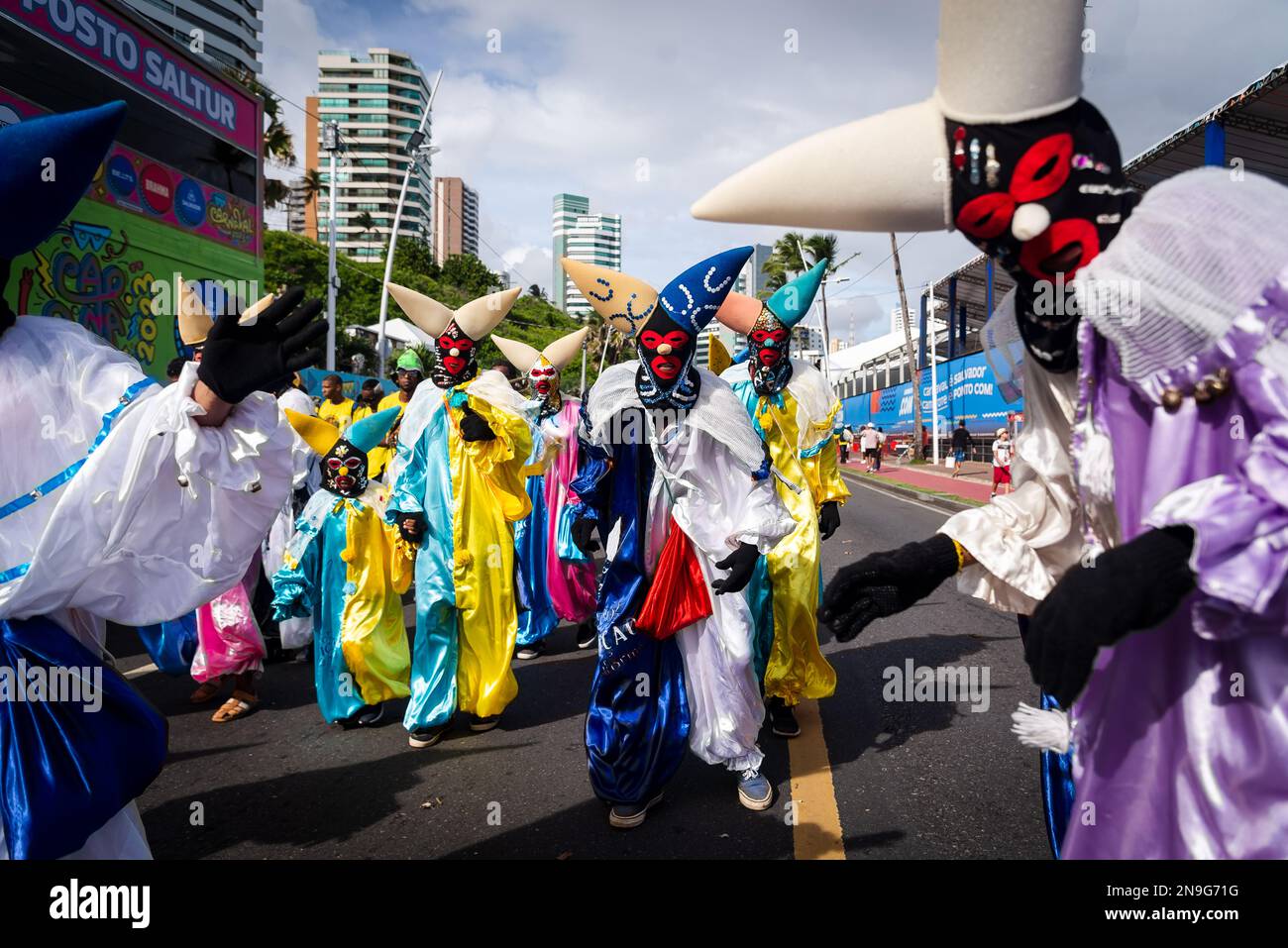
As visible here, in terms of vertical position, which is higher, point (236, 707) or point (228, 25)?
point (228, 25)

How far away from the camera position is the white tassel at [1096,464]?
138cm

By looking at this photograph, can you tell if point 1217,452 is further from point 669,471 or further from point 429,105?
point 429,105

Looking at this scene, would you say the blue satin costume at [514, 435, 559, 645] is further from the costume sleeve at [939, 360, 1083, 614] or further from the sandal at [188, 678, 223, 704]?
the costume sleeve at [939, 360, 1083, 614]

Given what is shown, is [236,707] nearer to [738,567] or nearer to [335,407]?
[738,567]

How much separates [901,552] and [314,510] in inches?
144

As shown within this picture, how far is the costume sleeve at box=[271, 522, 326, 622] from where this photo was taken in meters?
4.26

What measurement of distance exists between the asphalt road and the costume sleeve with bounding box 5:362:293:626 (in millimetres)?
1479

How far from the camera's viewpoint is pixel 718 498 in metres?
3.14

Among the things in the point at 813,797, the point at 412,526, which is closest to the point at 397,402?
the point at 412,526

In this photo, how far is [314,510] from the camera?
4.40 meters

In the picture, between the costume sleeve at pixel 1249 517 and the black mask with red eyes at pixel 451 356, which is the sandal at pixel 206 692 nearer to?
the black mask with red eyes at pixel 451 356

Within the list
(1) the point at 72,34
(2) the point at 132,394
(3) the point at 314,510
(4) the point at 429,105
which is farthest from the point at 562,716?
(4) the point at 429,105

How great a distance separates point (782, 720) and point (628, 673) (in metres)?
1.31

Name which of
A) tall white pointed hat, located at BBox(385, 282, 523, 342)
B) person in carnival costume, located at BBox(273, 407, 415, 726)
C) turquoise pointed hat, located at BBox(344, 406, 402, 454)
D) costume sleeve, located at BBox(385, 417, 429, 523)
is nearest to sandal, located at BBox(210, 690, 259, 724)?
person in carnival costume, located at BBox(273, 407, 415, 726)
